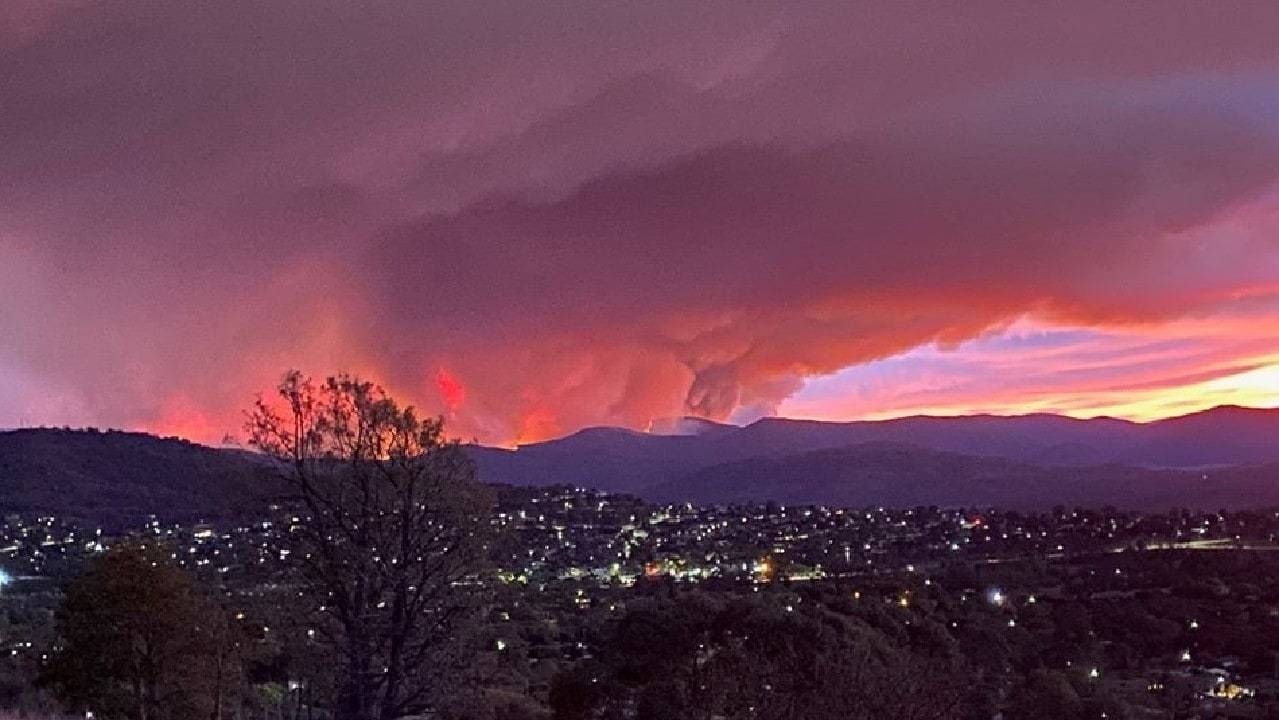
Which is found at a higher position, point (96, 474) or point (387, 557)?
point (96, 474)

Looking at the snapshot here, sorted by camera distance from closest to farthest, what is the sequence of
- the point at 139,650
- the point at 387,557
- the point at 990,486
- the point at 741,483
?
the point at 387,557 < the point at 139,650 < the point at 990,486 < the point at 741,483

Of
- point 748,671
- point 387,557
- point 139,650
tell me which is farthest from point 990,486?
point 387,557

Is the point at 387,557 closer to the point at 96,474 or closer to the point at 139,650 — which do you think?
the point at 139,650

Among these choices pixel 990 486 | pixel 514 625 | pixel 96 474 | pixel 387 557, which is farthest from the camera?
pixel 990 486

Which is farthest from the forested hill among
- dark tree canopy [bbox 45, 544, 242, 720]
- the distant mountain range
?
dark tree canopy [bbox 45, 544, 242, 720]

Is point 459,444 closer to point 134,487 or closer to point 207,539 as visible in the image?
point 207,539

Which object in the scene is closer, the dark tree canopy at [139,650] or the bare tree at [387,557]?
the bare tree at [387,557]

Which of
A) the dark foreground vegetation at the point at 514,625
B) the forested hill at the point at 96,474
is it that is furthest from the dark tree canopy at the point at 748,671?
the forested hill at the point at 96,474

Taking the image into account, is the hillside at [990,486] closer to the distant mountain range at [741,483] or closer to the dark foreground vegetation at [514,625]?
the distant mountain range at [741,483]
